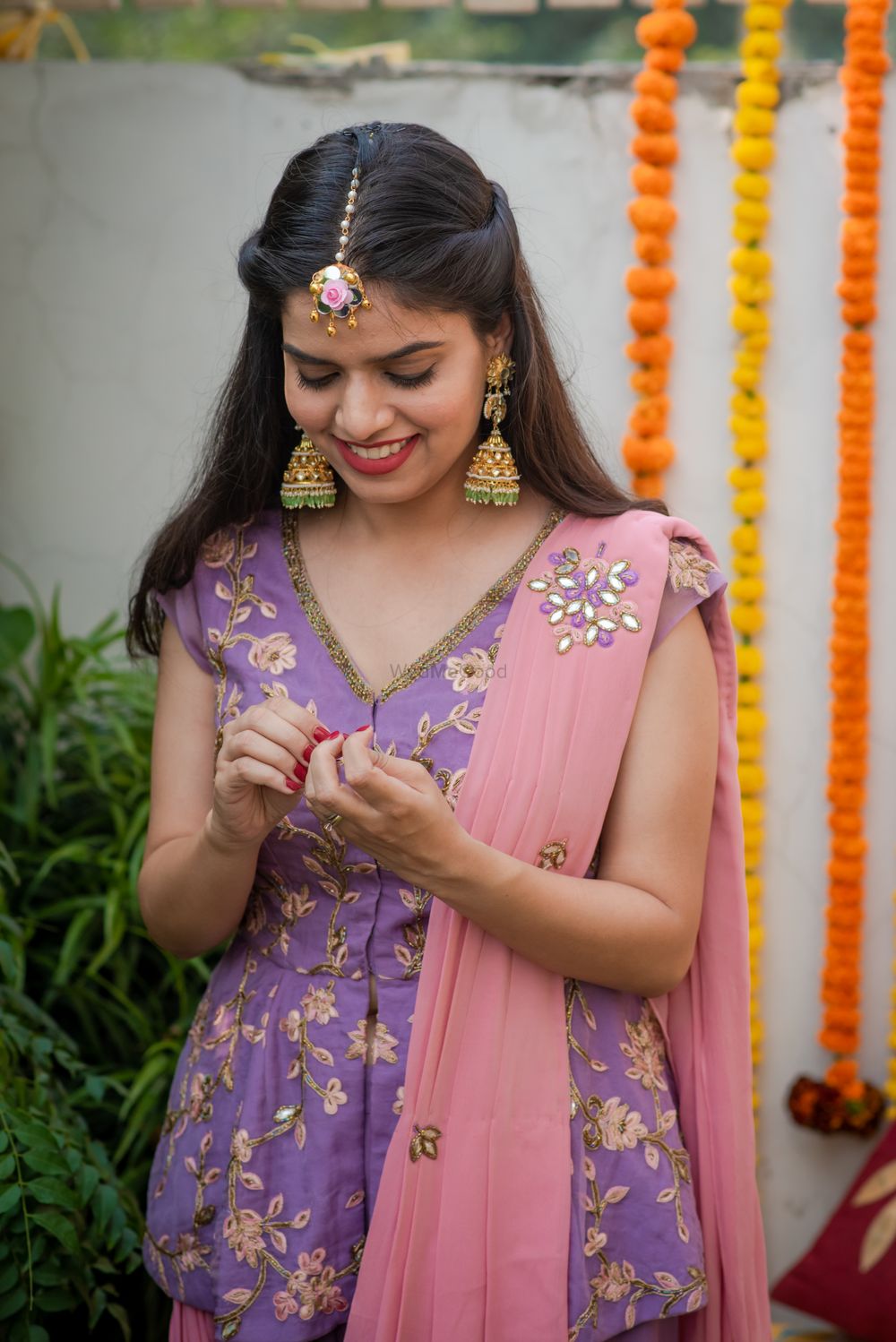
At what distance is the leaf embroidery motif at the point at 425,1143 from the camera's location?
159 centimetres

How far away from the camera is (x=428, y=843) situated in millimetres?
1459

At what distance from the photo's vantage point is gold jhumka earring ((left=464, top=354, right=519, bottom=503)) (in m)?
1.70

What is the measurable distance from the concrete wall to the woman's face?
1.28m

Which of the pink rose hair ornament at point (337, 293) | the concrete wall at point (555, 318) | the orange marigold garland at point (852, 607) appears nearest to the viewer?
the pink rose hair ornament at point (337, 293)

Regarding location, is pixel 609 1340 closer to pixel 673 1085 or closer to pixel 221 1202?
pixel 673 1085

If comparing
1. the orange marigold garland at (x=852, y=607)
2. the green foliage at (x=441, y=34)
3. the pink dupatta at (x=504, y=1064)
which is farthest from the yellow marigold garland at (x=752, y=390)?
the green foliage at (x=441, y=34)

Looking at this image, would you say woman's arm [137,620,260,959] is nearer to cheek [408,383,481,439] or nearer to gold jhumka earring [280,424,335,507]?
gold jhumka earring [280,424,335,507]

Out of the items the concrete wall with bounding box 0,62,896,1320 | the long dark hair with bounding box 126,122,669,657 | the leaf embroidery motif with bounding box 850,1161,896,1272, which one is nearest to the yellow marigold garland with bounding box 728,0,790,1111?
the concrete wall with bounding box 0,62,896,1320

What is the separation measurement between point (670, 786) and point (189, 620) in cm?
66

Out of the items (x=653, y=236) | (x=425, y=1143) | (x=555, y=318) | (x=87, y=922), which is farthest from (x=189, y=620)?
(x=653, y=236)

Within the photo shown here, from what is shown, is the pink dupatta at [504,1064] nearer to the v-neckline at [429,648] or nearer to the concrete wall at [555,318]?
the v-neckline at [429,648]

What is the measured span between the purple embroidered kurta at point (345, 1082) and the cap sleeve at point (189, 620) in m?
0.07

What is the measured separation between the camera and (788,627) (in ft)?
9.71

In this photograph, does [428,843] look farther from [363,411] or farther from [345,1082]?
[363,411]
